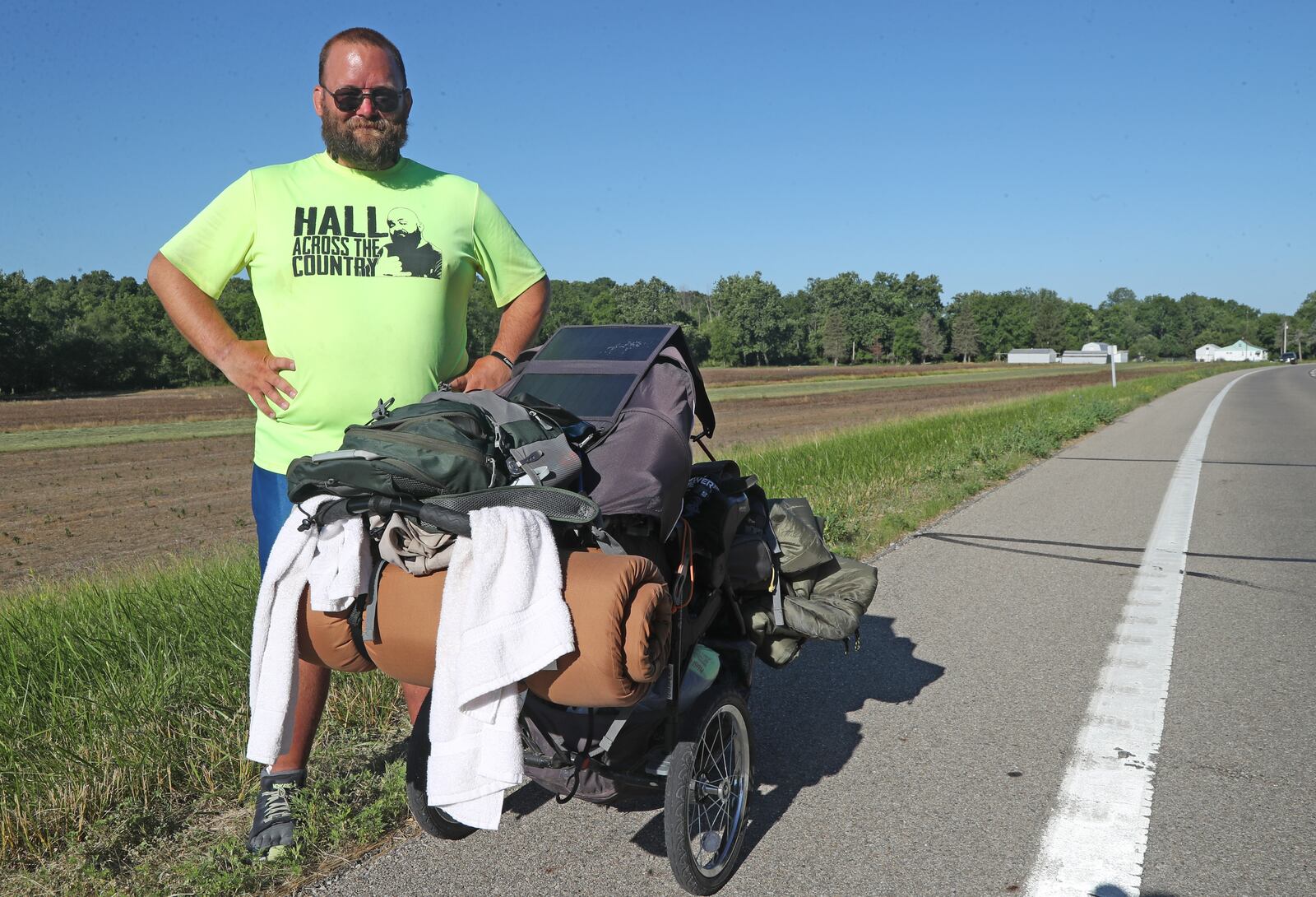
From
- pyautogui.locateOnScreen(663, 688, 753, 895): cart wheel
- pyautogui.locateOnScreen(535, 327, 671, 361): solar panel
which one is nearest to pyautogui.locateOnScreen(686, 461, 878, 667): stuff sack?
pyautogui.locateOnScreen(663, 688, 753, 895): cart wheel

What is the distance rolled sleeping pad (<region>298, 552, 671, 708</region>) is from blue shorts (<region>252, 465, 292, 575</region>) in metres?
0.82

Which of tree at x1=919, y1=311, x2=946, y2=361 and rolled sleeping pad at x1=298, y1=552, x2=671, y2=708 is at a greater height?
tree at x1=919, y1=311, x2=946, y2=361

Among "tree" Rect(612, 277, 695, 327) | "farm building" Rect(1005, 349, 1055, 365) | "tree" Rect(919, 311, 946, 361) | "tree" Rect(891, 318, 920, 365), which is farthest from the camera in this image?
"farm building" Rect(1005, 349, 1055, 365)

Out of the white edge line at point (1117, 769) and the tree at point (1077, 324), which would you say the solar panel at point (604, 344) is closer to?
the white edge line at point (1117, 769)

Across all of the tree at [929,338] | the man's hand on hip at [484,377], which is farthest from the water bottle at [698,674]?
the tree at [929,338]

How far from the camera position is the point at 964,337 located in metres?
160

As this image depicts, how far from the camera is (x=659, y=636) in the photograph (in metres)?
2.47

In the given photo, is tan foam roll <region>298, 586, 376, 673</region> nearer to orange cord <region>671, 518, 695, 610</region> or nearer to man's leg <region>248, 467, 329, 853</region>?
man's leg <region>248, 467, 329, 853</region>

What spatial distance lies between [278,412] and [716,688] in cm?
163

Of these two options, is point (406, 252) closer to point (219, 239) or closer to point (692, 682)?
point (219, 239)

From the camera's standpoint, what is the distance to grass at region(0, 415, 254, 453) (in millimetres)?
29312

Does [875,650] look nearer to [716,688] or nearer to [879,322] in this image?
[716,688]

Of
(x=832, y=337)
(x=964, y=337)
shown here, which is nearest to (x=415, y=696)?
(x=832, y=337)

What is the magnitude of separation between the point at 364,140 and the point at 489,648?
1.72 meters
